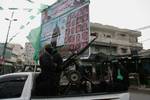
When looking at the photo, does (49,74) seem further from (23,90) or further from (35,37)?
(35,37)

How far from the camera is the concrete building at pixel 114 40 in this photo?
3488 cm

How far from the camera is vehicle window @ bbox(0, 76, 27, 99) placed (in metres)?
4.30

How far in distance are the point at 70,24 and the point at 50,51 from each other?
8.50m

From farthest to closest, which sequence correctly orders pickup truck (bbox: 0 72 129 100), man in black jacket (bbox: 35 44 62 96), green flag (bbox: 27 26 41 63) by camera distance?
green flag (bbox: 27 26 41 63) → man in black jacket (bbox: 35 44 62 96) → pickup truck (bbox: 0 72 129 100)

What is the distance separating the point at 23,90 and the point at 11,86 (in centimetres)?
25

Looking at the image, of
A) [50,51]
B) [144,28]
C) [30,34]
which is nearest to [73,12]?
[30,34]

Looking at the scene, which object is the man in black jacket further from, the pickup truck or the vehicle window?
the vehicle window

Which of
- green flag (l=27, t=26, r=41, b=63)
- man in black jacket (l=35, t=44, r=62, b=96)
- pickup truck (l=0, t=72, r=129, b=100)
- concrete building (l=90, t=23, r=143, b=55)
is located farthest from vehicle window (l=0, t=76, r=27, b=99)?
concrete building (l=90, t=23, r=143, b=55)

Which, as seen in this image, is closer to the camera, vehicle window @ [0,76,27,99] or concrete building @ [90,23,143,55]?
vehicle window @ [0,76,27,99]

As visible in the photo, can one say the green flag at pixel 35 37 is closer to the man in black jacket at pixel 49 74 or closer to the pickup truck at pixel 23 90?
the man in black jacket at pixel 49 74

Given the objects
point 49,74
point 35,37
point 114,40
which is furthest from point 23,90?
point 114,40

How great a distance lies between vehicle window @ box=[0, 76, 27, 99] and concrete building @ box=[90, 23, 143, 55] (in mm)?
29449

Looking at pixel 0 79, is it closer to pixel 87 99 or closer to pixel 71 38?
pixel 87 99

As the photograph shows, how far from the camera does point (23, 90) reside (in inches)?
169
